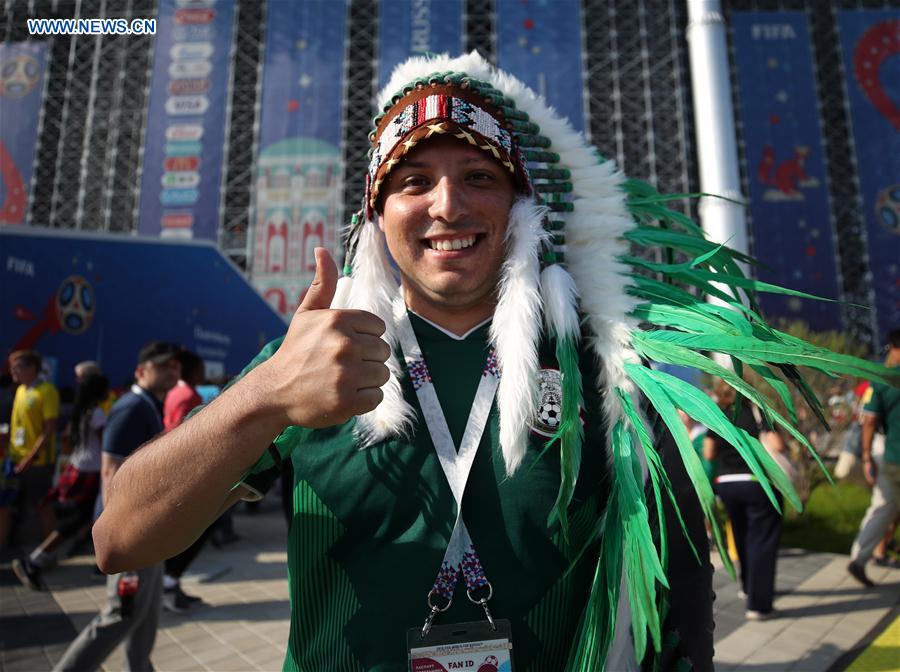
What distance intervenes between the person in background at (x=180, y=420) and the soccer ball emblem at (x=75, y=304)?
370cm

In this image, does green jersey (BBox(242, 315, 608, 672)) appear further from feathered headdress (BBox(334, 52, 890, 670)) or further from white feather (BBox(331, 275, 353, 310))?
white feather (BBox(331, 275, 353, 310))

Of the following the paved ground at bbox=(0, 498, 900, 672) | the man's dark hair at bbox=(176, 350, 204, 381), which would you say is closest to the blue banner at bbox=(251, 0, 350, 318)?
the man's dark hair at bbox=(176, 350, 204, 381)

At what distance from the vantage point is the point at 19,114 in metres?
17.3

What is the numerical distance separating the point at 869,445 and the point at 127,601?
4.90 metres

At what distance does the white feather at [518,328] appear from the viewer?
3.80ft

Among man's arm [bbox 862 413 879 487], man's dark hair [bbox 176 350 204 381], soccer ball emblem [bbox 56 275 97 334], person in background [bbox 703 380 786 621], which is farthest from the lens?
soccer ball emblem [bbox 56 275 97 334]

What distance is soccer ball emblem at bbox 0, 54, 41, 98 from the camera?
17.2 metres

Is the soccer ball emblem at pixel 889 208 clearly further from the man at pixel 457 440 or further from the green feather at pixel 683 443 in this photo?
the green feather at pixel 683 443

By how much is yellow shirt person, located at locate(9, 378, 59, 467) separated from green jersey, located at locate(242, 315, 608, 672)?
5077mm

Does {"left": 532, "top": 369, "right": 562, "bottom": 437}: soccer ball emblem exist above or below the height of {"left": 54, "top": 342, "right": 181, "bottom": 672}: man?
above

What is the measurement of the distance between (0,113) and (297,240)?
952 centimetres

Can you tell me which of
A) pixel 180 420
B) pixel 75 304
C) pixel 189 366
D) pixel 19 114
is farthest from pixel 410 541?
pixel 19 114

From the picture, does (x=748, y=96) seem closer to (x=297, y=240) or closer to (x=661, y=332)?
(x=297, y=240)

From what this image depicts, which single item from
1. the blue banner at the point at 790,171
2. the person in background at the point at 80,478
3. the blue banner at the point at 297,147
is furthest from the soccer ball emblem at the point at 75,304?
the blue banner at the point at 790,171
